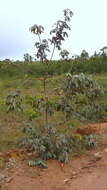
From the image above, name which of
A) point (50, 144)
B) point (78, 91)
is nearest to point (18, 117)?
point (50, 144)

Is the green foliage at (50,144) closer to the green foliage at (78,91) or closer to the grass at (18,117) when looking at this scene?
the green foliage at (78,91)

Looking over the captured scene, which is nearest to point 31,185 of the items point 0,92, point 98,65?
point 0,92

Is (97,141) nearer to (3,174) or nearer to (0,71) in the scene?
(3,174)

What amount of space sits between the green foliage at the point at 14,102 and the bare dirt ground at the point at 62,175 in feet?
2.01

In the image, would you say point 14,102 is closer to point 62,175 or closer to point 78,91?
point 78,91

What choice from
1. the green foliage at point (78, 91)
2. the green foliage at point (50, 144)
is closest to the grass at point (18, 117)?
the green foliage at point (78, 91)

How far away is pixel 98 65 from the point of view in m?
11.4

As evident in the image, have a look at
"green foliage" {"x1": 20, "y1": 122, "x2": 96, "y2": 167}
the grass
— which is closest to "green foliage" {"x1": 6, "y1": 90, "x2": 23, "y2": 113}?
"green foliage" {"x1": 20, "y1": 122, "x2": 96, "y2": 167}

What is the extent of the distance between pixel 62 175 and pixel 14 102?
91 cm

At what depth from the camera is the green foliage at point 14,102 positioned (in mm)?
3841

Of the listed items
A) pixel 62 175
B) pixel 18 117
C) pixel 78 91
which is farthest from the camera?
pixel 18 117

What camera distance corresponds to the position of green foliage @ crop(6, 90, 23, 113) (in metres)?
3.84

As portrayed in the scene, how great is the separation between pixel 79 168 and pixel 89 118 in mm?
2542

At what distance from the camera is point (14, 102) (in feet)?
12.6
